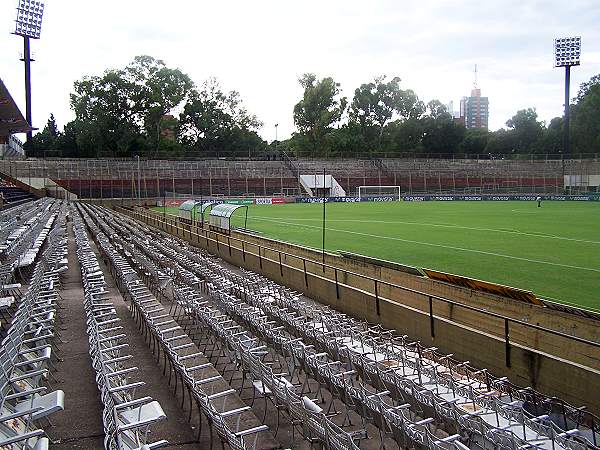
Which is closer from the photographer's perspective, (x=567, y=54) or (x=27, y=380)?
(x=27, y=380)

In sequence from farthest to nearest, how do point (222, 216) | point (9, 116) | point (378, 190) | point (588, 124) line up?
1. point (588, 124)
2. point (378, 190)
3. point (222, 216)
4. point (9, 116)

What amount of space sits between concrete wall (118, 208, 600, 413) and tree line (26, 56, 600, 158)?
6087cm

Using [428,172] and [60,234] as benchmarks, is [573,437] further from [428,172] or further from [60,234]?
[428,172]

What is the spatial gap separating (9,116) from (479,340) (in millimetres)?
20791

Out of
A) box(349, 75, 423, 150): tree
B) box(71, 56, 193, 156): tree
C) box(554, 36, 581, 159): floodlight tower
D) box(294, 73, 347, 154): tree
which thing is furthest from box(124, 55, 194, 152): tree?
box(554, 36, 581, 159): floodlight tower

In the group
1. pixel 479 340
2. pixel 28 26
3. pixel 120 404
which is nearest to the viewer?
pixel 120 404

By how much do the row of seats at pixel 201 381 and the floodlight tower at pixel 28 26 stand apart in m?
71.1

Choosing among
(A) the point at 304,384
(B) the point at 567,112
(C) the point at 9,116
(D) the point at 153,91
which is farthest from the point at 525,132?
(A) the point at 304,384

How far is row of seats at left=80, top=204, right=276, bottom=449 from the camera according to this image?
480cm

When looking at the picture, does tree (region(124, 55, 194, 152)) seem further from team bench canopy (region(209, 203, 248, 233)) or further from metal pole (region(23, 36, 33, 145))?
team bench canopy (region(209, 203, 248, 233))

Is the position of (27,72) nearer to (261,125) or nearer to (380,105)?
(261,125)

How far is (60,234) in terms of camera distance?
17828 millimetres

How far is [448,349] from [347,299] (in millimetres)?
3132

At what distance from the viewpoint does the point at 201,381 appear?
18.6 feet
